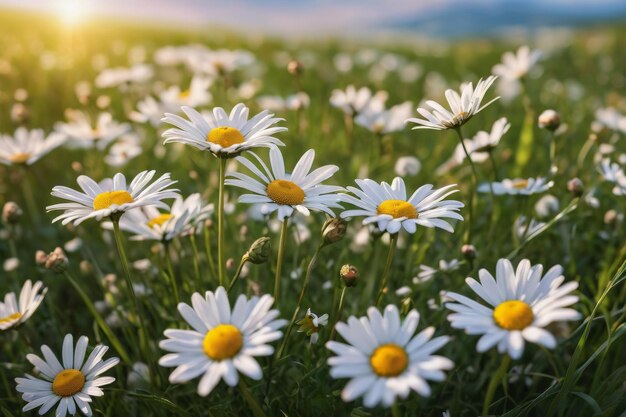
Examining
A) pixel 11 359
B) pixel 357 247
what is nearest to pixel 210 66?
pixel 357 247

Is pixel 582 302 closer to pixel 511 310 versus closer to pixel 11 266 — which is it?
pixel 511 310

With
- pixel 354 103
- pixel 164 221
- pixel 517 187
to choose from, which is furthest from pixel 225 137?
pixel 354 103

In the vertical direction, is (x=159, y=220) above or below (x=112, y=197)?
below

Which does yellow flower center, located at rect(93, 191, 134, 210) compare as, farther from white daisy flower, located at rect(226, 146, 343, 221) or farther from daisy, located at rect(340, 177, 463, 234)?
daisy, located at rect(340, 177, 463, 234)

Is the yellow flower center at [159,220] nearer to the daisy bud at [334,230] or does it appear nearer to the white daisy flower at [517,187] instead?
the daisy bud at [334,230]

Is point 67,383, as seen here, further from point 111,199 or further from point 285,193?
point 285,193

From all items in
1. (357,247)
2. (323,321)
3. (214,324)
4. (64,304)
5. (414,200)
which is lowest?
(64,304)
